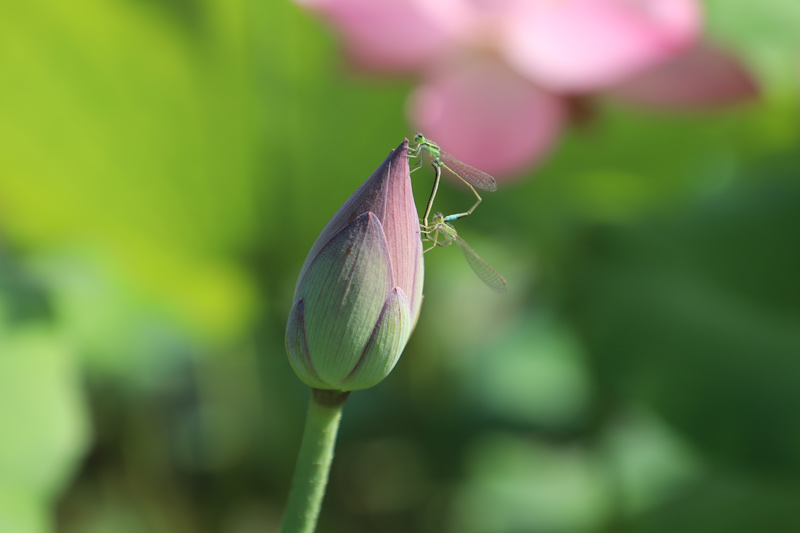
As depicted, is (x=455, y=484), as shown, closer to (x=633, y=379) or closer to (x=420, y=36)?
(x=633, y=379)

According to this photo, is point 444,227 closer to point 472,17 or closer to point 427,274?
point 472,17

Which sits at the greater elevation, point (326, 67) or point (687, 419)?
point (326, 67)

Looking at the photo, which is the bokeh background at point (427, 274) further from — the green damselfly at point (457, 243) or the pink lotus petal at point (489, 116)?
the green damselfly at point (457, 243)

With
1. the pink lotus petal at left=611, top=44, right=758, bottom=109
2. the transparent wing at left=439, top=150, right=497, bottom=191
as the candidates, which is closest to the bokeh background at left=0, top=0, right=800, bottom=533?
the pink lotus petal at left=611, top=44, right=758, bottom=109

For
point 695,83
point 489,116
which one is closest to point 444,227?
point 489,116

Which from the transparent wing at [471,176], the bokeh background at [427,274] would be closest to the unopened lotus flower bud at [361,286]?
the transparent wing at [471,176]

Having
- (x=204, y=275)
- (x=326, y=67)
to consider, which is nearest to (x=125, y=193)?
(x=204, y=275)

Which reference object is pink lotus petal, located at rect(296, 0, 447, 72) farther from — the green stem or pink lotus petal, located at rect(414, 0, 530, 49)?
the green stem
